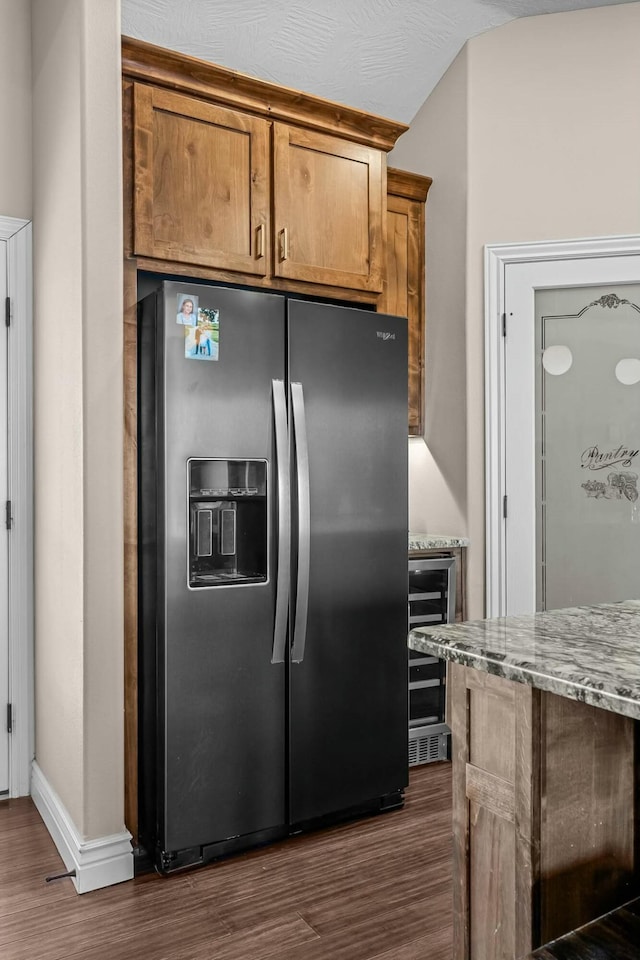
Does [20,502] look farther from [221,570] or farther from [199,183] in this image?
[199,183]

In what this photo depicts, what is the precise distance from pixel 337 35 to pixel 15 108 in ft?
4.53

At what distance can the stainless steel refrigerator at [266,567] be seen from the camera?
7.55 ft

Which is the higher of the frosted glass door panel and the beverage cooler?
the frosted glass door panel

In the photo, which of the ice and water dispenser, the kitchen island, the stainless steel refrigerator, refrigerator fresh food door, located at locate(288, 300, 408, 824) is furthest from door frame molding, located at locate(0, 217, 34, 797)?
the kitchen island

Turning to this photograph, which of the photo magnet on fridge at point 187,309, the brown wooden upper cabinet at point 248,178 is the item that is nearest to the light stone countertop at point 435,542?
the brown wooden upper cabinet at point 248,178

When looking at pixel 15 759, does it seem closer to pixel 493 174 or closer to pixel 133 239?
pixel 133 239

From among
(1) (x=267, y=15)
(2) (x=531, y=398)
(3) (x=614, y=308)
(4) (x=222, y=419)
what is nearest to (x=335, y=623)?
(4) (x=222, y=419)

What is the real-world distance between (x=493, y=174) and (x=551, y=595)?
1.90 metres

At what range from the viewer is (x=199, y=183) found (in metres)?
2.48

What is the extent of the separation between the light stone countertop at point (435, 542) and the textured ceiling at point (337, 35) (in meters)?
2.07

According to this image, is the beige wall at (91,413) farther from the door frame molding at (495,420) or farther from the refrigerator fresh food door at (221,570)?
the door frame molding at (495,420)

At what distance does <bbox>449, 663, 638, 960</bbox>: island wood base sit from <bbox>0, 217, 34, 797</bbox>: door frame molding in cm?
219

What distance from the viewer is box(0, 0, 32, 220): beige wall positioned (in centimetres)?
290

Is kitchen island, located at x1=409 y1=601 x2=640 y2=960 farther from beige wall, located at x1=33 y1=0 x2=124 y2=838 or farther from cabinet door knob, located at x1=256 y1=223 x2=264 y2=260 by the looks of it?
cabinet door knob, located at x1=256 y1=223 x2=264 y2=260
